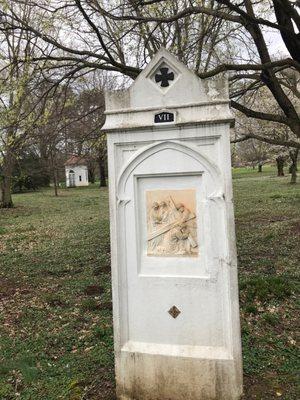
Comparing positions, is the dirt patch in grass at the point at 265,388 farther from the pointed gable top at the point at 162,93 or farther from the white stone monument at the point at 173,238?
the pointed gable top at the point at 162,93

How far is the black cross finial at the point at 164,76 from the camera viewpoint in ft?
15.3

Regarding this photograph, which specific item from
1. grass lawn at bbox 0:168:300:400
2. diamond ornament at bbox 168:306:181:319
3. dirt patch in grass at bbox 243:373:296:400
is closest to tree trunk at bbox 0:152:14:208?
grass lawn at bbox 0:168:300:400

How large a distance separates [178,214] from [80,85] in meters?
10.6

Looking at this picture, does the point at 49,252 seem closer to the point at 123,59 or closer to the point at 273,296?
the point at 123,59

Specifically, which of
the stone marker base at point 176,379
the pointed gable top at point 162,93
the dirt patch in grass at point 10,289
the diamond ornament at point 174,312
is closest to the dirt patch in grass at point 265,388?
the stone marker base at point 176,379

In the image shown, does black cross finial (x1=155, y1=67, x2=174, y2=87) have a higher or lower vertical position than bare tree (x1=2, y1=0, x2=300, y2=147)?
lower

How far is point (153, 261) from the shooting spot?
16.0 feet

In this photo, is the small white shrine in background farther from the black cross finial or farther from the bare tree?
the black cross finial

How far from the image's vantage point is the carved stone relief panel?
4719 mm

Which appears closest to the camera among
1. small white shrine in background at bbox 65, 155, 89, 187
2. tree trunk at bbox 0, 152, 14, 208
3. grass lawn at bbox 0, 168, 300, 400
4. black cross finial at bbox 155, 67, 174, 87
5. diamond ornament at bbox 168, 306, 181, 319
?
A: black cross finial at bbox 155, 67, 174, 87

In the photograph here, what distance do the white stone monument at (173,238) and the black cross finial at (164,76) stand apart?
0.01m

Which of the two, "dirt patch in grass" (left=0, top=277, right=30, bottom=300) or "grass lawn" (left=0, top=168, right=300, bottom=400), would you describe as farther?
"dirt patch in grass" (left=0, top=277, right=30, bottom=300)

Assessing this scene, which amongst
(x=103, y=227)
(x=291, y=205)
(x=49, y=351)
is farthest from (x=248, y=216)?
(x=49, y=351)

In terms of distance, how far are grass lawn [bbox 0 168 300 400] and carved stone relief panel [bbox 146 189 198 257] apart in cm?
180
